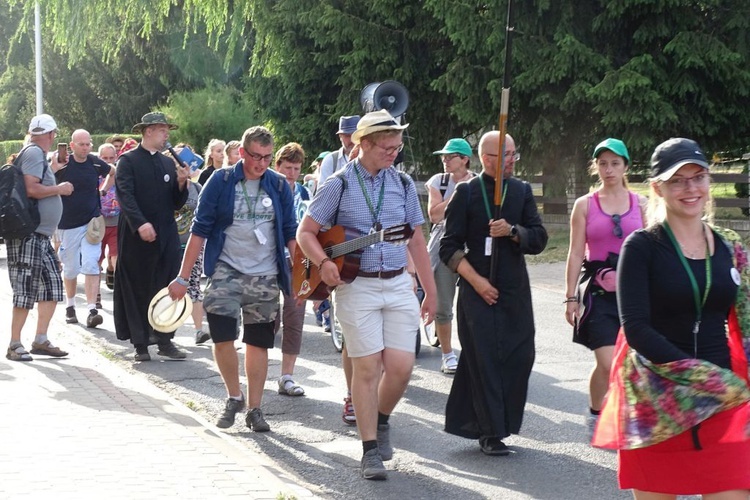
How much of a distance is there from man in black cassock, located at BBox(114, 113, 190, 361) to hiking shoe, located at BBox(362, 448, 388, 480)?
4343 mm

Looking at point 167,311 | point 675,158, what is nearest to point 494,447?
point 167,311

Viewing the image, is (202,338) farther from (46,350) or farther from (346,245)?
(346,245)

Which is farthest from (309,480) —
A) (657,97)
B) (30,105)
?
(30,105)

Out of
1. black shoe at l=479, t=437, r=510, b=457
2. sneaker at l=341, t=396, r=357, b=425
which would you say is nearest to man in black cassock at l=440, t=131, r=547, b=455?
black shoe at l=479, t=437, r=510, b=457

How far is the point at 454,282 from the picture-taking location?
984cm

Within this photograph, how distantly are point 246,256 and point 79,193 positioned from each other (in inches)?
232

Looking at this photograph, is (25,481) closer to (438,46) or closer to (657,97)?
(657,97)

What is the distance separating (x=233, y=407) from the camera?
7.60 m

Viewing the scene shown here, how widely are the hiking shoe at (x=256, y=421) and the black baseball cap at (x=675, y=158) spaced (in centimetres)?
401

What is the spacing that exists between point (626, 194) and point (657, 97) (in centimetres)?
1304

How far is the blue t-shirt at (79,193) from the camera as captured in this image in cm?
1288

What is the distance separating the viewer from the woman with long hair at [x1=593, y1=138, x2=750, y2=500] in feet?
12.7

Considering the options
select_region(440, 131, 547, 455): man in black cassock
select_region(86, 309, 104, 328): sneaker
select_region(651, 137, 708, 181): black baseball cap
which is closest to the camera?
select_region(651, 137, 708, 181): black baseball cap

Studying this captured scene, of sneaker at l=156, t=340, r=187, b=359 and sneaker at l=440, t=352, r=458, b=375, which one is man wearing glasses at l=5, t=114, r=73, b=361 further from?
sneaker at l=440, t=352, r=458, b=375
